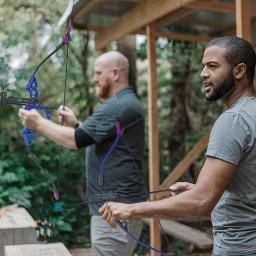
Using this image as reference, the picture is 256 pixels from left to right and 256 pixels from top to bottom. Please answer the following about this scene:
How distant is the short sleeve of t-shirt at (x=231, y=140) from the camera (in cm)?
171

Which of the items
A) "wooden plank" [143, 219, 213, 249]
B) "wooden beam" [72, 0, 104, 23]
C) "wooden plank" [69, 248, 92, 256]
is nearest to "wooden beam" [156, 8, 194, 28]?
"wooden beam" [72, 0, 104, 23]

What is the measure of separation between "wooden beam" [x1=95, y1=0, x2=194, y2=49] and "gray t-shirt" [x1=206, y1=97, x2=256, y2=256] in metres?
2.36

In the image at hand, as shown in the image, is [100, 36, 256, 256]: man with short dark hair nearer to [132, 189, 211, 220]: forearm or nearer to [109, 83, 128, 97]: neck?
[132, 189, 211, 220]: forearm

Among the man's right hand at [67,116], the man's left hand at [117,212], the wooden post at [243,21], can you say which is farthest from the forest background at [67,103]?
the man's left hand at [117,212]

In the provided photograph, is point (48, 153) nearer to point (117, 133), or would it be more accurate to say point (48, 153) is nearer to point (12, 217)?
point (12, 217)

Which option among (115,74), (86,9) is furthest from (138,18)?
(115,74)

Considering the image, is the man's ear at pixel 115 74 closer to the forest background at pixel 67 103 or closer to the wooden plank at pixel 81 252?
the forest background at pixel 67 103

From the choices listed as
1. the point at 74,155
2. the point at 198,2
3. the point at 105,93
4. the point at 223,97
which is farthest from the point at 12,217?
the point at 74,155

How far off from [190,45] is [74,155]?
2854 millimetres

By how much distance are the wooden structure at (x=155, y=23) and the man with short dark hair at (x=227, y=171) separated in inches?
85.8

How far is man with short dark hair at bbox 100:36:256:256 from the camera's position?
5.65 ft

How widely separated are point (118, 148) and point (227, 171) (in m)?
1.46

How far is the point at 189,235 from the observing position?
5.56 metres

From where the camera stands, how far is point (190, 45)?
28.3 feet
